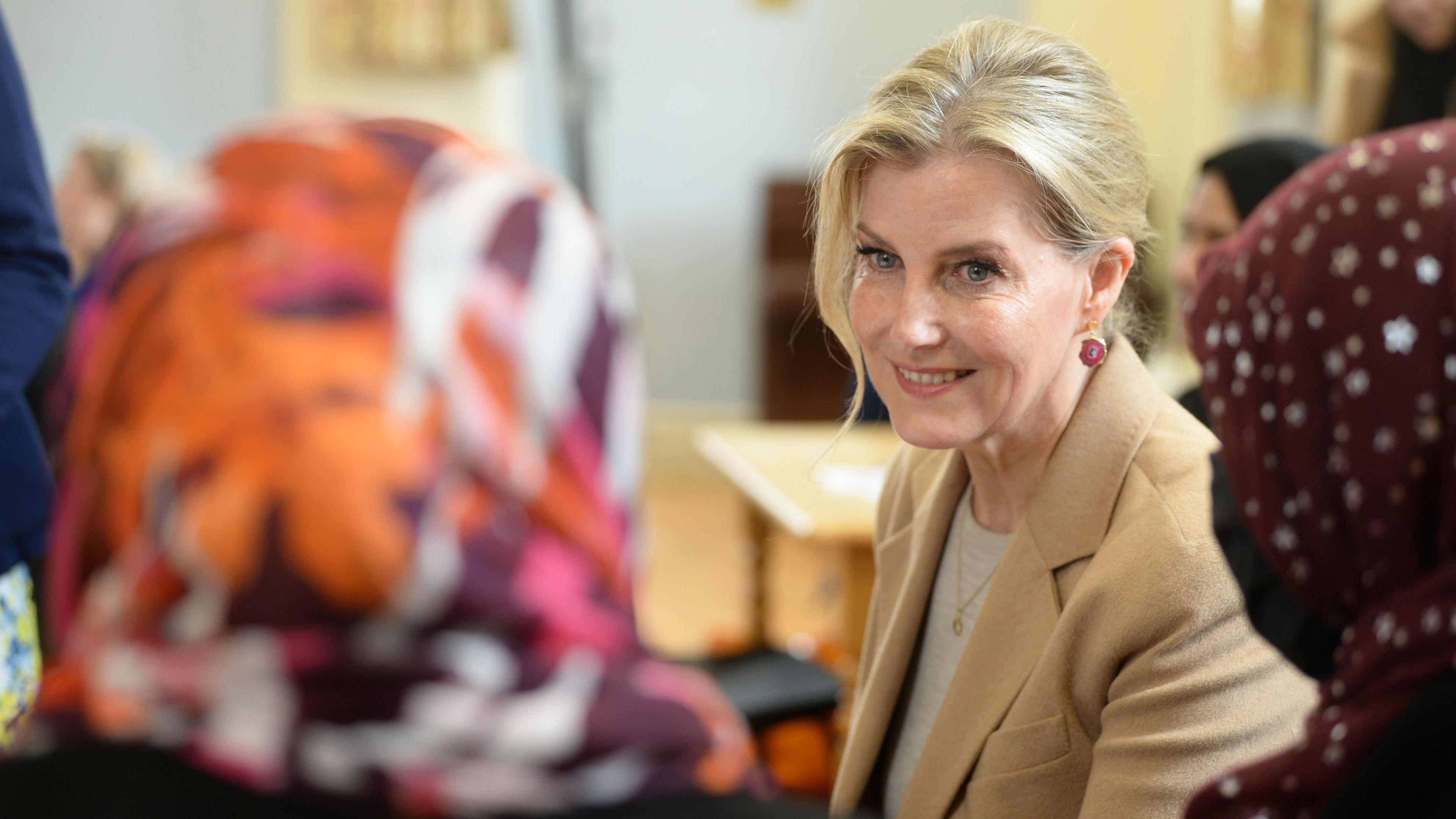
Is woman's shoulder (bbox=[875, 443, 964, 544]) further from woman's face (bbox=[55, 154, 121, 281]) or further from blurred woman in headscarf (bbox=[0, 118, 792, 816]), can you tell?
woman's face (bbox=[55, 154, 121, 281])

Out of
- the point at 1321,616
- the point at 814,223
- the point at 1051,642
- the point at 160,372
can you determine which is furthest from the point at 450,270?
the point at 814,223

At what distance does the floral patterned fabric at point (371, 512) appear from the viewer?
67 centimetres

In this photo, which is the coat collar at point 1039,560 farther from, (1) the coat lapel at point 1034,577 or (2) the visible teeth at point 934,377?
(2) the visible teeth at point 934,377

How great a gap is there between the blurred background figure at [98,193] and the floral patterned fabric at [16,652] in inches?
91.2

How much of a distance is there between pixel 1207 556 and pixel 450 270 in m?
0.83

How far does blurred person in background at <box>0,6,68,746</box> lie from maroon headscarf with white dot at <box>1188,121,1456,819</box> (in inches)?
46.4

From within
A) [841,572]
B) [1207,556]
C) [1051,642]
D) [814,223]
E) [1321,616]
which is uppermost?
[814,223]

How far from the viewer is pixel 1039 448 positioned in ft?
4.79

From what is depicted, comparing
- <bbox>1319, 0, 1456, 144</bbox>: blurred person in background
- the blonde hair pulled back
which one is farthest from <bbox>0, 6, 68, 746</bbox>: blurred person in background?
<bbox>1319, 0, 1456, 144</bbox>: blurred person in background

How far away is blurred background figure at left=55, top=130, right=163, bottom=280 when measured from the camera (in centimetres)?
358

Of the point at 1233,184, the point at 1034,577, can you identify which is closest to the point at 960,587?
the point at 1034,577

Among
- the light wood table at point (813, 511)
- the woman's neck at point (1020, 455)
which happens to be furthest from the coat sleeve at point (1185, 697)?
the light wood table at point (813, 511)

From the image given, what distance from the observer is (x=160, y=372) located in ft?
2.30

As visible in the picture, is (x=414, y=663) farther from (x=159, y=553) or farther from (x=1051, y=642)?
(x=1051, y=642)
